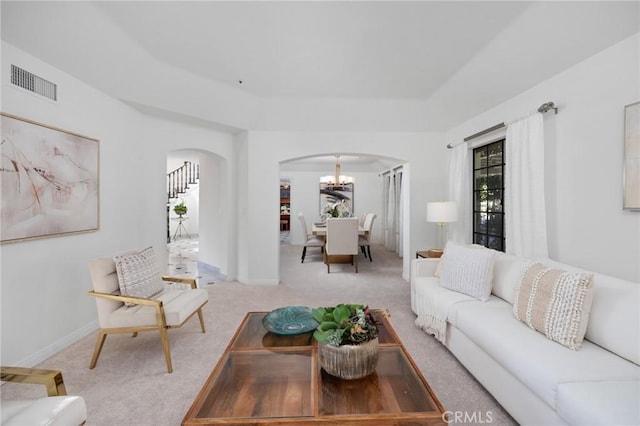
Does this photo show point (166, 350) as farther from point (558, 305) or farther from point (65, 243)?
point (558, 305)

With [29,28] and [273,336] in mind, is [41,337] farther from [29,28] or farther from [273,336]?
[29,28]

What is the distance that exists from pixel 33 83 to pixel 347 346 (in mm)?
3193

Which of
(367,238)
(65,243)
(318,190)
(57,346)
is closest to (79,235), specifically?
(65,243)

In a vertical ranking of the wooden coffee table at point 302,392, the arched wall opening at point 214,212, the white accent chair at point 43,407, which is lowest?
the wooden coffee table at point 302,392

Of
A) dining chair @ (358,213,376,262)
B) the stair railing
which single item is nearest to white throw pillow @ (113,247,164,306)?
dining chair @ (358,213,376,262)

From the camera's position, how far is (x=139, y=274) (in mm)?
2516

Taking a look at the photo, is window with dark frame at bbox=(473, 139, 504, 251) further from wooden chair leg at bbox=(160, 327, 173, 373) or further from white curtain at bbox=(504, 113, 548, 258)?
wooden chair leg at bbox=(160, 327, 173, 373)

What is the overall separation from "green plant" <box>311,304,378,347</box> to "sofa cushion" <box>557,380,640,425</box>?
0.90 meters

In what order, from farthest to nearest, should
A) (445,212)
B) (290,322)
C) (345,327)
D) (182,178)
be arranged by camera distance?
(182,178) < (445,212) < (290,322) < (345,327)

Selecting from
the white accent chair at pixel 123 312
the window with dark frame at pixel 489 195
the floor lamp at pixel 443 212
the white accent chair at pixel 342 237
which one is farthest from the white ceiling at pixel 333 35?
the white accent chair at pixel 342 237

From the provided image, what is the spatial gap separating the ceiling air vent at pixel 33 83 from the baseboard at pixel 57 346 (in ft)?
7.12

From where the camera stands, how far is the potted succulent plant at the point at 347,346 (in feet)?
4.81

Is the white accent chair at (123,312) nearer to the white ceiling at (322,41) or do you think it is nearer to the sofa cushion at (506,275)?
the white ceiling at (322,41)

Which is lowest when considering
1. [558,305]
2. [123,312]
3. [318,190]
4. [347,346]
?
[123,312]
